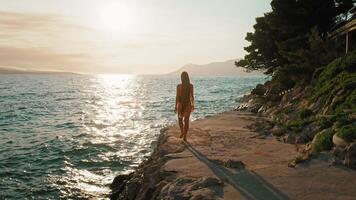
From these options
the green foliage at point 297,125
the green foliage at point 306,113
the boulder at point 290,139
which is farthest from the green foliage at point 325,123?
the green foliage at point 306,113

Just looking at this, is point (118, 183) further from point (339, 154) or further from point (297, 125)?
point (339, 154)

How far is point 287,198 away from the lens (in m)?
6.80

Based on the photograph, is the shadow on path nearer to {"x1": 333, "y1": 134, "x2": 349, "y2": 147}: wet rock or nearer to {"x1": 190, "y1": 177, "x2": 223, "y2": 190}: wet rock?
{"x1": 190, "y1": 177, "x2": 223, "y2": 190}: wet rock

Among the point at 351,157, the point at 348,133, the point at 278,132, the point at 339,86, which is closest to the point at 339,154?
the point at 351,157

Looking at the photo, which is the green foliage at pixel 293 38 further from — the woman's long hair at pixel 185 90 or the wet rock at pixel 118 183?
the wet rock at pixel 118 183

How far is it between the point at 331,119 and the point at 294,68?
992 centimetres

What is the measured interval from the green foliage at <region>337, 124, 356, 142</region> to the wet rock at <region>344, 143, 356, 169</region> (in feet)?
1.29

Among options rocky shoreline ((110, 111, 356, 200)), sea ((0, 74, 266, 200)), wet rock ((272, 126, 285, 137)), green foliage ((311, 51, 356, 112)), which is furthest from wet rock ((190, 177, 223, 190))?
sea ((0, 74, 266, 200))

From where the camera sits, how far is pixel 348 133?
8.73 metres

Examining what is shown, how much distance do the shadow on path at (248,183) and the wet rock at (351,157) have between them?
5.88 feet

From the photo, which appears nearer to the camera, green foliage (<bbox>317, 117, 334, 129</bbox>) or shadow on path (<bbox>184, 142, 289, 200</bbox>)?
shadow on path (<bbox>184, 142, 289, 200</bbox>)

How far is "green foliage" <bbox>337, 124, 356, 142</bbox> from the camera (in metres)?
8.62

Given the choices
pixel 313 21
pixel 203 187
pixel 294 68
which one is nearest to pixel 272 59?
pixel 313 21

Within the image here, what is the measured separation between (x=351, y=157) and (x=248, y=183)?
2181mm
